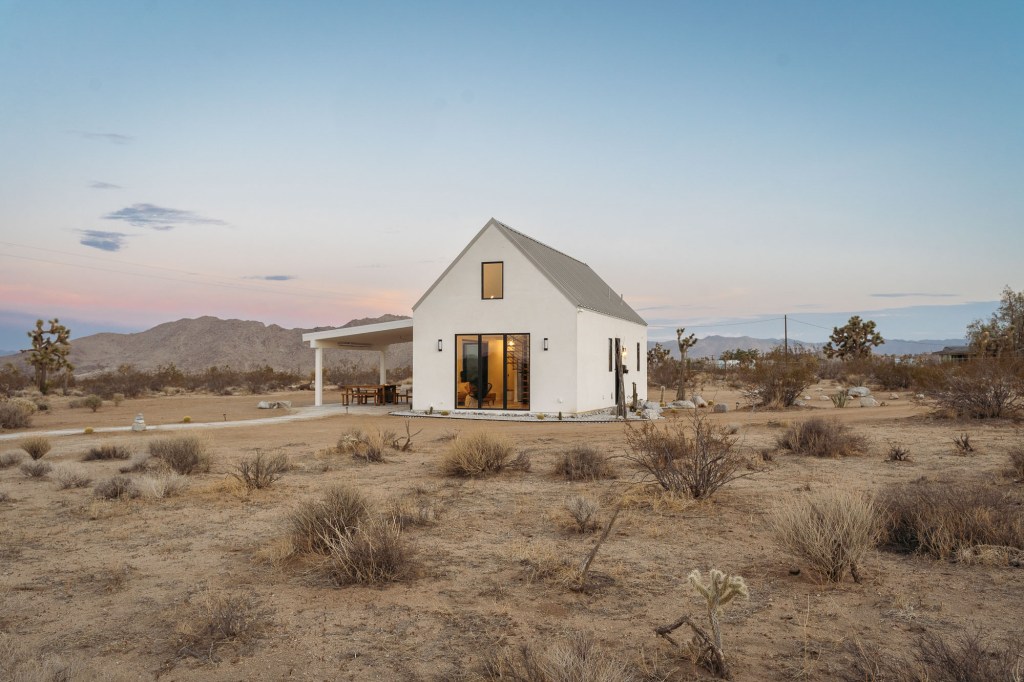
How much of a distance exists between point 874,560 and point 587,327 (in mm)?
15025

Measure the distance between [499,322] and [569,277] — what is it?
4223mm

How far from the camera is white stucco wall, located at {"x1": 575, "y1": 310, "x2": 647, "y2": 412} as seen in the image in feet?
65.2

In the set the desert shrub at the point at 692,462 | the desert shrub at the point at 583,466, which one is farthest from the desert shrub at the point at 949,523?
the desert shrub at the point at 583,466

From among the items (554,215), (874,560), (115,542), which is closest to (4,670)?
(115,542)

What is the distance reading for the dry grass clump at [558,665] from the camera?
3.18 m

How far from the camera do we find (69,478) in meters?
9.29

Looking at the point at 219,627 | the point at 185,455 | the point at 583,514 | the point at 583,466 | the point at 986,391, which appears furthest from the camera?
the point at 986,391

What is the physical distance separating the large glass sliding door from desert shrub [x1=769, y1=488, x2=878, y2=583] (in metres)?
15.0

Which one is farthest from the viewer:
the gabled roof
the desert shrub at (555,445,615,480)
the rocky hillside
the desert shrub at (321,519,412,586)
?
the rocky hillside

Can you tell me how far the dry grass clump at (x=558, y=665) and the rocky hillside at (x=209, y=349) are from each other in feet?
267

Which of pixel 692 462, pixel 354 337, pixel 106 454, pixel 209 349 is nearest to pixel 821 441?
pixel 692 462

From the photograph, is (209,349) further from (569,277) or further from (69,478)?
(69,478)

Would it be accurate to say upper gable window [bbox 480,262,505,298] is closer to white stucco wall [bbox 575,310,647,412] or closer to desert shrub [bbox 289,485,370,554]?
white stucco wall [bbox 575,310,647,412]

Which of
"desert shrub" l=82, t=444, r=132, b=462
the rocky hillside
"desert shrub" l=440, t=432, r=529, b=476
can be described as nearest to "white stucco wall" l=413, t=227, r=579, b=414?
"desert shrub" l=440, t=432, r=529, b=476
